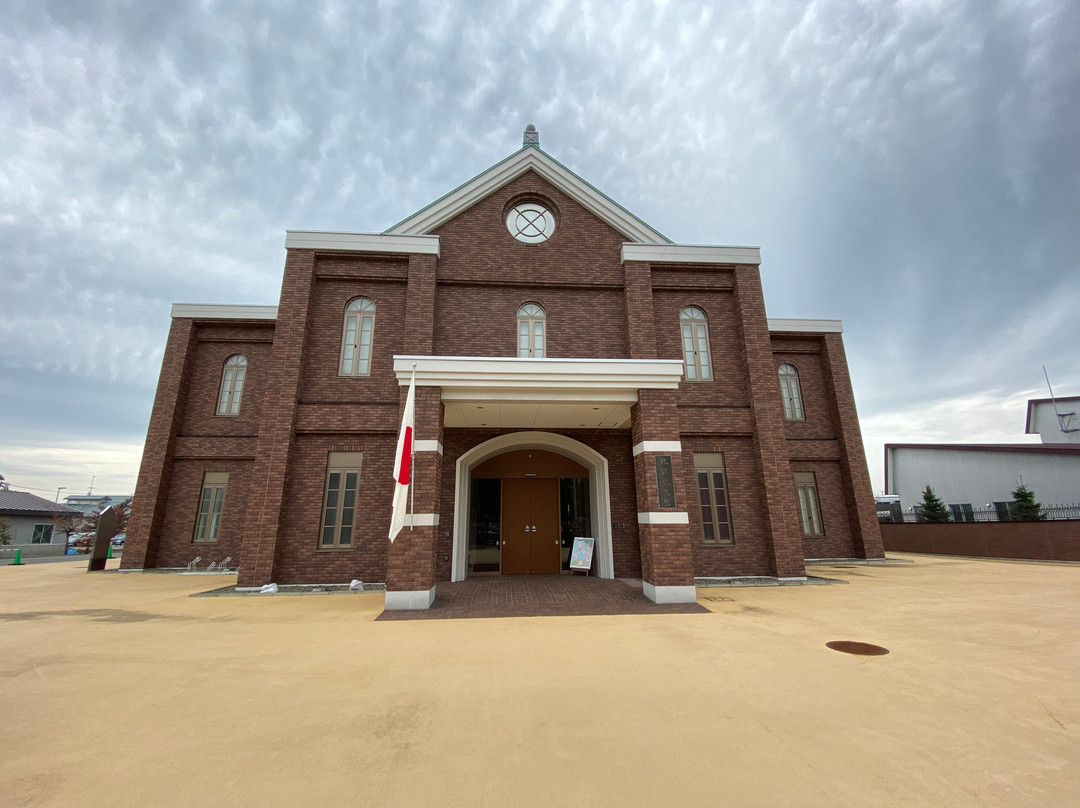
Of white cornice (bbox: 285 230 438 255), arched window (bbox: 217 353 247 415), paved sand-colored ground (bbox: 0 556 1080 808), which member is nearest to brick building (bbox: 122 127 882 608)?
white cornice (bbox: 285 230 438 255)

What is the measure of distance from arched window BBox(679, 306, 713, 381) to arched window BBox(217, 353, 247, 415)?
14.1 m

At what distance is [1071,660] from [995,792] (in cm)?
409

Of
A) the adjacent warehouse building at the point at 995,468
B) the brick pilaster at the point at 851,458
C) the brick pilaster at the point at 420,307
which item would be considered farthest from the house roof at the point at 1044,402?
the brick pilaster at the point at 420,307

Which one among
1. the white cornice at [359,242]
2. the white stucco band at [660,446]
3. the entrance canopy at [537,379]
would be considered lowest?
the white stucco band at [660,446]

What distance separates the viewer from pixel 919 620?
7.14 meters

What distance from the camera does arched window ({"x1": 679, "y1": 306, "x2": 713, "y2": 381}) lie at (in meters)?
12.4

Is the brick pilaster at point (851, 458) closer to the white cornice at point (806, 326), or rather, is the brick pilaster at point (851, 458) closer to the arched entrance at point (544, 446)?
the white cornice at point (806, 326)

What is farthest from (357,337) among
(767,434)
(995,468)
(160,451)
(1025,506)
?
(995,468)

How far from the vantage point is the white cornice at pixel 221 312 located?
14812 millimetres

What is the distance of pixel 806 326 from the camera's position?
16312 mm

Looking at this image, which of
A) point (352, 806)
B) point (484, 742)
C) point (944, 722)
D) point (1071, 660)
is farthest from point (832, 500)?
point (352, 806)

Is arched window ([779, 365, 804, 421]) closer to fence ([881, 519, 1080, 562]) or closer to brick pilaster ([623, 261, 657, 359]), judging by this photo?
brick pilaster ([623, 261, 657, 359])

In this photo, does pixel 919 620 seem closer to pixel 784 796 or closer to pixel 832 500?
pixel 784 796

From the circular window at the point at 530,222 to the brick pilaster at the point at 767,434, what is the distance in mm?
5523
